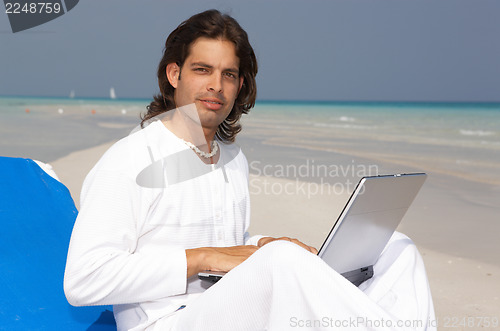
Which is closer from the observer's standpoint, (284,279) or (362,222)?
(284,279)

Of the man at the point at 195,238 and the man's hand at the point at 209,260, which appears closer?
the man at the point at 195,238

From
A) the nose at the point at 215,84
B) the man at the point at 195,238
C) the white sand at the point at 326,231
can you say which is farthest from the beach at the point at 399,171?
the nose at the point at 215,84

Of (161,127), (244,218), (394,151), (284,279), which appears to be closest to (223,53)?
(161,127)

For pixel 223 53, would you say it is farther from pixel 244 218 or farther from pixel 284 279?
pixel 284 279

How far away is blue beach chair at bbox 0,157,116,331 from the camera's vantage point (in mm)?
2119

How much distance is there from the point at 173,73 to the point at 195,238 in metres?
0.64

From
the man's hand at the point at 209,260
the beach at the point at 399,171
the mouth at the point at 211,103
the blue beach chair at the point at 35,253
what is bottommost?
the beach at the point at 399,171

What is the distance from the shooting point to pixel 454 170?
8.00 m

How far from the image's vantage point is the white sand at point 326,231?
3.07 m

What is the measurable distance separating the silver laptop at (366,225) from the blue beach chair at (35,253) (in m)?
0.88

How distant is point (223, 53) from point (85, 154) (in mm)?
7130

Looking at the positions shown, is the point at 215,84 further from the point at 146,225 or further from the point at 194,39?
the point at 146,225

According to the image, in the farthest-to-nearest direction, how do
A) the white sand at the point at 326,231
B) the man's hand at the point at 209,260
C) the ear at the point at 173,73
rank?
the white sand at the point at 326,231, the ear at the point at 173,73, the man's hand at the point at 209,260

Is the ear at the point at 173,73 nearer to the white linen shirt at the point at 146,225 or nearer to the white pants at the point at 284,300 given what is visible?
the white linen shirt at the point at 146,225
